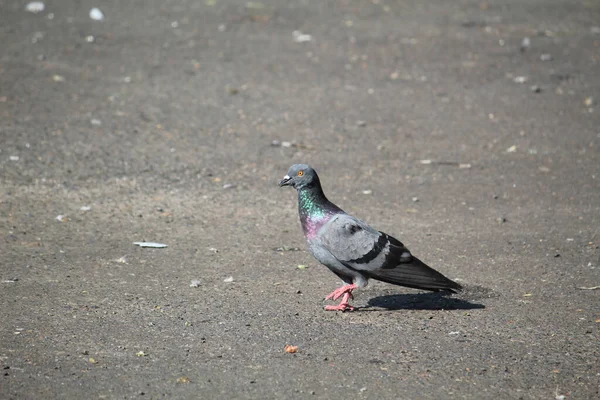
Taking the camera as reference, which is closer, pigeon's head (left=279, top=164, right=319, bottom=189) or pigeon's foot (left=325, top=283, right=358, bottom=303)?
pigeon's foot (left=325, top=283, right=358, bottom=303)

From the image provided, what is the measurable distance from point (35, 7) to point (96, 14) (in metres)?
1.18

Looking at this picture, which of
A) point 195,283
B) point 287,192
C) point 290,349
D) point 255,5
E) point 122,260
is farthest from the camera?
point 255,5

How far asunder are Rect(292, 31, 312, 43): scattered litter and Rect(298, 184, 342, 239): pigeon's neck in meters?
7.17

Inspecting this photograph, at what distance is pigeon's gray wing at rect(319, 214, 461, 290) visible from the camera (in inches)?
209

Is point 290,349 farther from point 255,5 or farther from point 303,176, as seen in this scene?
point 255,5

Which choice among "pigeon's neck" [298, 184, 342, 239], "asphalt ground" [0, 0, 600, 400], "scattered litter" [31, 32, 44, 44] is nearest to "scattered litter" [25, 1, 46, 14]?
"asphalt ground" [0, 0, 600, 400]

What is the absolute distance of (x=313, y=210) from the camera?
5.49 meters

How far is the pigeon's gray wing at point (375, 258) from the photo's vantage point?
5.30 m

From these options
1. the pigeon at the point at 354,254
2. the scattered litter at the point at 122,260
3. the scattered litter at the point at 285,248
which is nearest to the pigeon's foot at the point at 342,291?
the pigeon at the point at 354,254

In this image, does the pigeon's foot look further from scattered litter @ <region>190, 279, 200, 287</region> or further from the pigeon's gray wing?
scattered litter @ <region>190, 279, 200, 287</region>

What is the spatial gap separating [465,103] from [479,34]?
284cm

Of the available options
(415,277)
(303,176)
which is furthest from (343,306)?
(303,176)

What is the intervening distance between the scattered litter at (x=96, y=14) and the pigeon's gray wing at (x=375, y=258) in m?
8.91

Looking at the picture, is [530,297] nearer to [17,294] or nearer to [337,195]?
[337,195]
